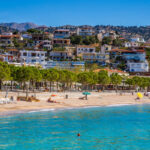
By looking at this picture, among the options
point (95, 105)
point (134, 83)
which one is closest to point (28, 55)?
point (134, 83)

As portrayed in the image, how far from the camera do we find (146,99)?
7262cm

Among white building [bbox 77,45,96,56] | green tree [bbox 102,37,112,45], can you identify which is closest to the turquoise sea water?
white building [bbox 77,45,96,56]

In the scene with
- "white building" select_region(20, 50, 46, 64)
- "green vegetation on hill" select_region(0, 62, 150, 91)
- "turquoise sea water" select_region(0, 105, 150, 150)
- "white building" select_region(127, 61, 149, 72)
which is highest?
"white building" select_region(20, 50, 46, 64)

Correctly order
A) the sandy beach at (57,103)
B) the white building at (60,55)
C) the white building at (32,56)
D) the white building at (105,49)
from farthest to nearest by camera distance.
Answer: the white building at (105,49), the white building at (60,55), the white building at (32,56), the sandy beach at (57,103)

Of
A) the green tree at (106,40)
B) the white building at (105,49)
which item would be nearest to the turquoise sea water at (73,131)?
the white building at (105,49)

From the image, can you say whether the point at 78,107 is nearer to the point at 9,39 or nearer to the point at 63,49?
the point at 63,49

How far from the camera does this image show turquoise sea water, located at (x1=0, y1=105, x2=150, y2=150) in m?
27.7

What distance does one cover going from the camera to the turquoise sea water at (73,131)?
27656 millimetres

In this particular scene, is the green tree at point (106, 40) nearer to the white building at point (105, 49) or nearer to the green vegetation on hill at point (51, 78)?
the white building at point (105, 49)

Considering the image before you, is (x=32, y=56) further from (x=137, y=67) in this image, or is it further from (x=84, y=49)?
(x=137, y=67)

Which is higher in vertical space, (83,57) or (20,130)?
(83,57)

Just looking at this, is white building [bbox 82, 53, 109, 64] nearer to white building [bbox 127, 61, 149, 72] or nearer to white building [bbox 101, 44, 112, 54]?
white building [bbox 101, 44, 112, 54]

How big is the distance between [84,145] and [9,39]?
397 ft

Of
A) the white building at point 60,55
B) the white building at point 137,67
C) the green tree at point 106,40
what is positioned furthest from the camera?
the green tree at point 106,40
